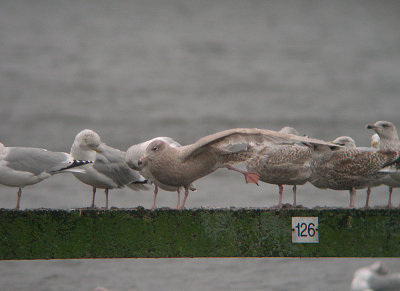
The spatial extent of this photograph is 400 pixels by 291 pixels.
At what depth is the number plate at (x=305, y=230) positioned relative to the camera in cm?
438

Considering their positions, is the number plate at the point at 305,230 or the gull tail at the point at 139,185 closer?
the number plate at the point at 305,230

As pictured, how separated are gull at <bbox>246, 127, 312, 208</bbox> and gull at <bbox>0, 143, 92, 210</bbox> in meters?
1.39

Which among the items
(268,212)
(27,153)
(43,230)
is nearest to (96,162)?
(27,153)

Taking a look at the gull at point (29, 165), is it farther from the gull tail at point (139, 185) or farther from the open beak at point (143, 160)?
the open beak at point (143, 160)

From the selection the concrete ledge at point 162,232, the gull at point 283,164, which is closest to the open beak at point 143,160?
the concrete ledge at point 162,232

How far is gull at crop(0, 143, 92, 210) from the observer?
5.40m

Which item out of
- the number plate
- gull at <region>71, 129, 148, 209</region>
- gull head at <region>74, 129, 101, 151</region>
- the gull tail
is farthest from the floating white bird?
the gull tail

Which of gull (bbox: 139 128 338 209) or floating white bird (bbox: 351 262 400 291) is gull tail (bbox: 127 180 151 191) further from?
floating white bird (bbox: 351 262 400 291)

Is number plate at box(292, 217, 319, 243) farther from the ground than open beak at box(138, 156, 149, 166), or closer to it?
closer to it

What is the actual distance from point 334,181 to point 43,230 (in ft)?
8.07

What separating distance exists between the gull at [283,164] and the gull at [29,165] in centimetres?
139

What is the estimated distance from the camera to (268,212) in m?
4.39

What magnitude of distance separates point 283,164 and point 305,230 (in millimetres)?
1235

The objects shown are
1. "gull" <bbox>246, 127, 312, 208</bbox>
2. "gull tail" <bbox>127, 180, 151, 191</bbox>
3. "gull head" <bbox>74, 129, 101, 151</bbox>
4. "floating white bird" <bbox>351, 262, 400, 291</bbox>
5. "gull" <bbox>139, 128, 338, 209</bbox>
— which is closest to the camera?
"floating white bird" <bbox>351, 262, 400, 291</bbox>
